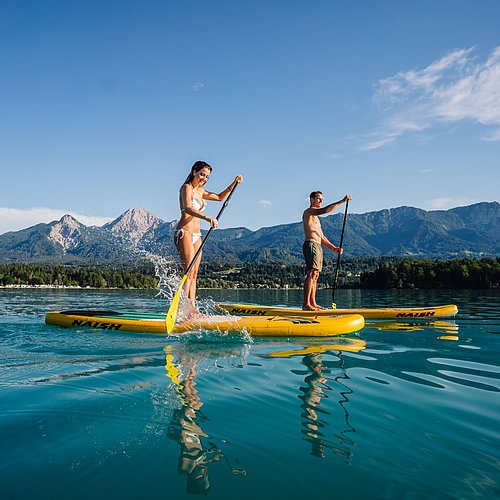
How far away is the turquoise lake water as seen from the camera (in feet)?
8.48

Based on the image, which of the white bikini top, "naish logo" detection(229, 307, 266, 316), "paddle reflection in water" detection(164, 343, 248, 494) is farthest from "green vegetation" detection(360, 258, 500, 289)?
"paddle reflection in water" detection(164, 343, 248, 494)

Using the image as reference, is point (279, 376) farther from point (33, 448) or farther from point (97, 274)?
point (97, 274)

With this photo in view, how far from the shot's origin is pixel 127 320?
919 cm

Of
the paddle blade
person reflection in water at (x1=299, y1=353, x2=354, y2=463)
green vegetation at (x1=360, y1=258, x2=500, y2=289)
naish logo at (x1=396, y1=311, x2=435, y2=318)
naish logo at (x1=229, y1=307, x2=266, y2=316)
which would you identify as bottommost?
person reflection in water at (x1=299, y1=353, x2=354, y2=463)

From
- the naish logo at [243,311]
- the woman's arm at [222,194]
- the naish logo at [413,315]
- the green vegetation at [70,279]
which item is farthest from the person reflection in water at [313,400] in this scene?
the green vegetation at [70,279]

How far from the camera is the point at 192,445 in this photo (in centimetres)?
307

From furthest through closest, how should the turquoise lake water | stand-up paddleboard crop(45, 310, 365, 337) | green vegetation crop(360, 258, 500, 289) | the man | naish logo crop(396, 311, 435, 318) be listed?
green vegetation crop(360, 258, 500, 289) → the man → naish logo crop(396, 311, 435, 318) → stand-up paddleboard crop(45, 310, 365, 337) → the turquoise lake water

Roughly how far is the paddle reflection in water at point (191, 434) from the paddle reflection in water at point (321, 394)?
71 cm

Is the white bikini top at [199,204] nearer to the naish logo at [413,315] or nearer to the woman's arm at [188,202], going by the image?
the woman's arm at [188,202]

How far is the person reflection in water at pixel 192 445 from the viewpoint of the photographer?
103 inches

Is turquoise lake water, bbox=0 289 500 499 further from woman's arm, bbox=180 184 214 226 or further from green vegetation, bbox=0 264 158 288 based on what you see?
green vegetation, bbox=0 264 158 288

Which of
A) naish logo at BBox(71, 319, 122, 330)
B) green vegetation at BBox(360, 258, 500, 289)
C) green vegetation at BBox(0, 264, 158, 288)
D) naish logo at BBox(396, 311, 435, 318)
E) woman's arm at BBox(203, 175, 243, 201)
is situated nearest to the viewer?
naish logo at BBox(71, 319, 122, 330)

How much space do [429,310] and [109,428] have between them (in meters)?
10.8

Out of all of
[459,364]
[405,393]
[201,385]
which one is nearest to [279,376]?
[201,385]
